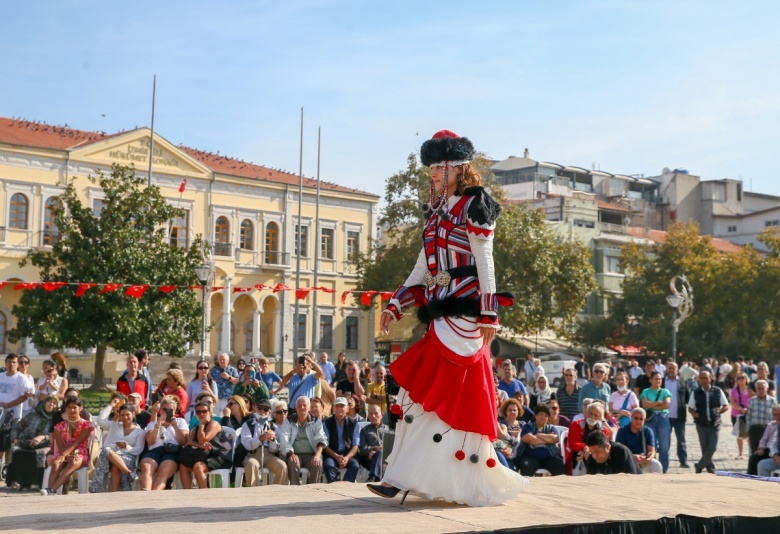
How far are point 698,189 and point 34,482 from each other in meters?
75.6

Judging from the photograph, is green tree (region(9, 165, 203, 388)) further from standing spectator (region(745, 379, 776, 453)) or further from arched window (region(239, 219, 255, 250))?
standing spectator (region(745, 379, 776, 453))

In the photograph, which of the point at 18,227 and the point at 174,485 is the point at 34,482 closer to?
the point at 174,485

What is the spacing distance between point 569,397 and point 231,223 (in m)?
43.3

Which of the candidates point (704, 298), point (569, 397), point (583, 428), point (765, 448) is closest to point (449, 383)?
point (583, 428)

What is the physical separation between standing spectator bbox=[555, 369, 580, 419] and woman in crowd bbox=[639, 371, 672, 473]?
3.48 feet

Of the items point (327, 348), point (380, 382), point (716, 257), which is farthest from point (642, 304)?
point (380, 382)

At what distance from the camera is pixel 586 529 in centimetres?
614

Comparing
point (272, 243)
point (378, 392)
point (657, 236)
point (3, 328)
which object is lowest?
point (378, 392)

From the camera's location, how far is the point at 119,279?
37719mm

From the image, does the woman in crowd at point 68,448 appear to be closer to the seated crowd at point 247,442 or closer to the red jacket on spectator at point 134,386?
the seated crowd at point 247,442

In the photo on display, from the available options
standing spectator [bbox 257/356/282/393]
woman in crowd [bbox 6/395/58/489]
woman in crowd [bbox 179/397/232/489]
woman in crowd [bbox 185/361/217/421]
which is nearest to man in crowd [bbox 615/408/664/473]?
woman in crowd [bbox 179/397/232/489]

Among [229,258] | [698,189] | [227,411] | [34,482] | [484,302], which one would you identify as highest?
[698,189]

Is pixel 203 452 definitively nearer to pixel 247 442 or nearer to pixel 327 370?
pixel 247 442

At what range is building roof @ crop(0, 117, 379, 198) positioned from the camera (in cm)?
5266
